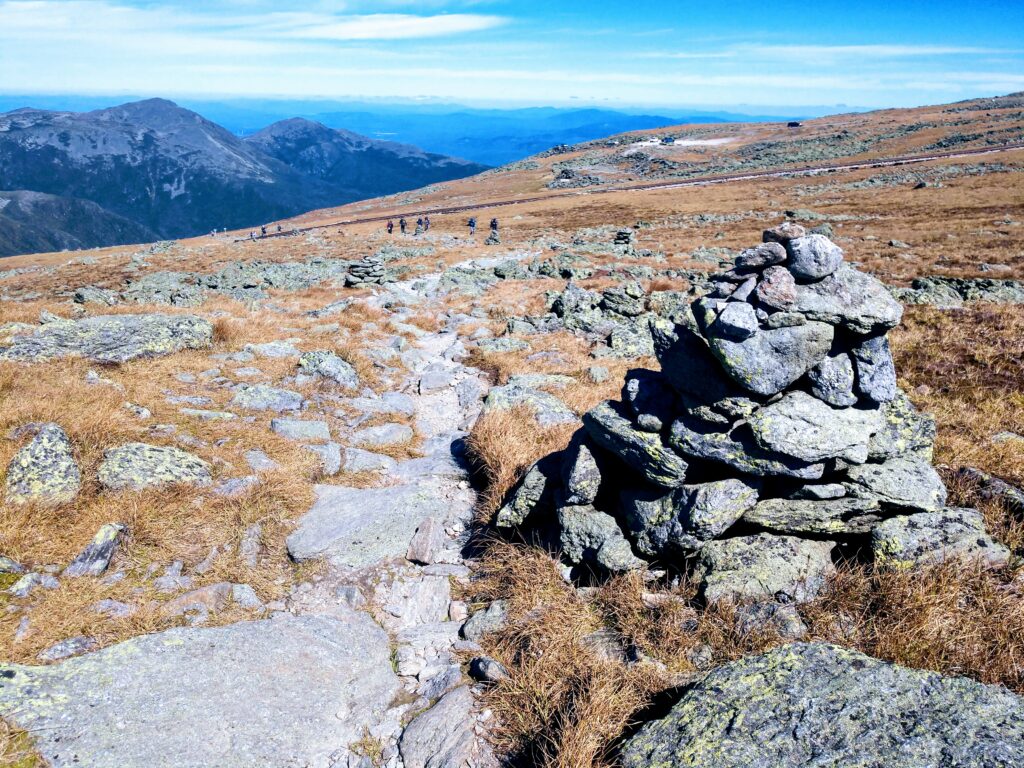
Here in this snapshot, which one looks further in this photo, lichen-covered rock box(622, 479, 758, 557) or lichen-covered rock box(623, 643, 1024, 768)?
lichen-covered rock box(622, 479, 758, 557)

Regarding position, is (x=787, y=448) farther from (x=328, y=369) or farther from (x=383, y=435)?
(x=328, y=369)

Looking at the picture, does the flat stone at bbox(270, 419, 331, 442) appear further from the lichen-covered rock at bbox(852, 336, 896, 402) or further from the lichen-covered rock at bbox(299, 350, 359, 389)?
the lichen-covered rock at bbox(852, 336, 896, 402)

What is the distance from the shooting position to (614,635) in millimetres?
6219

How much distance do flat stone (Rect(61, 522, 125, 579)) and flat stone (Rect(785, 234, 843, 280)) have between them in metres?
9.60

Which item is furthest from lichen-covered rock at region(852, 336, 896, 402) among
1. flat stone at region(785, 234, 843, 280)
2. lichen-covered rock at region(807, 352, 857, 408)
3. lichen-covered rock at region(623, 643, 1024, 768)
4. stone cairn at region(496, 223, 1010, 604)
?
lichen-covered rock at region(623, 643, 1024, 768)

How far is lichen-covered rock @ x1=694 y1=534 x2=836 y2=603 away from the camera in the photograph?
6.07m

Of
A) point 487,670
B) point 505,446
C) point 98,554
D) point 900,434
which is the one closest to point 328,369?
point 505,446

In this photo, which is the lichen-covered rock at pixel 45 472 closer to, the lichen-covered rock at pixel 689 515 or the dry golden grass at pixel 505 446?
the dry golden grass at pixel 505 446

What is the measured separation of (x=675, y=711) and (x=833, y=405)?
13.9 feet

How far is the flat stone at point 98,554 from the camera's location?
685cm

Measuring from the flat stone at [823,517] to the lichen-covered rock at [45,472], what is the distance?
Result: 9.49 meters

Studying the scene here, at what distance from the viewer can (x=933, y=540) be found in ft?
20.1

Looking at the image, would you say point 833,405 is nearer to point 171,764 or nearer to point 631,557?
point 631,557

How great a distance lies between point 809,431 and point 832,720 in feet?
10.9
